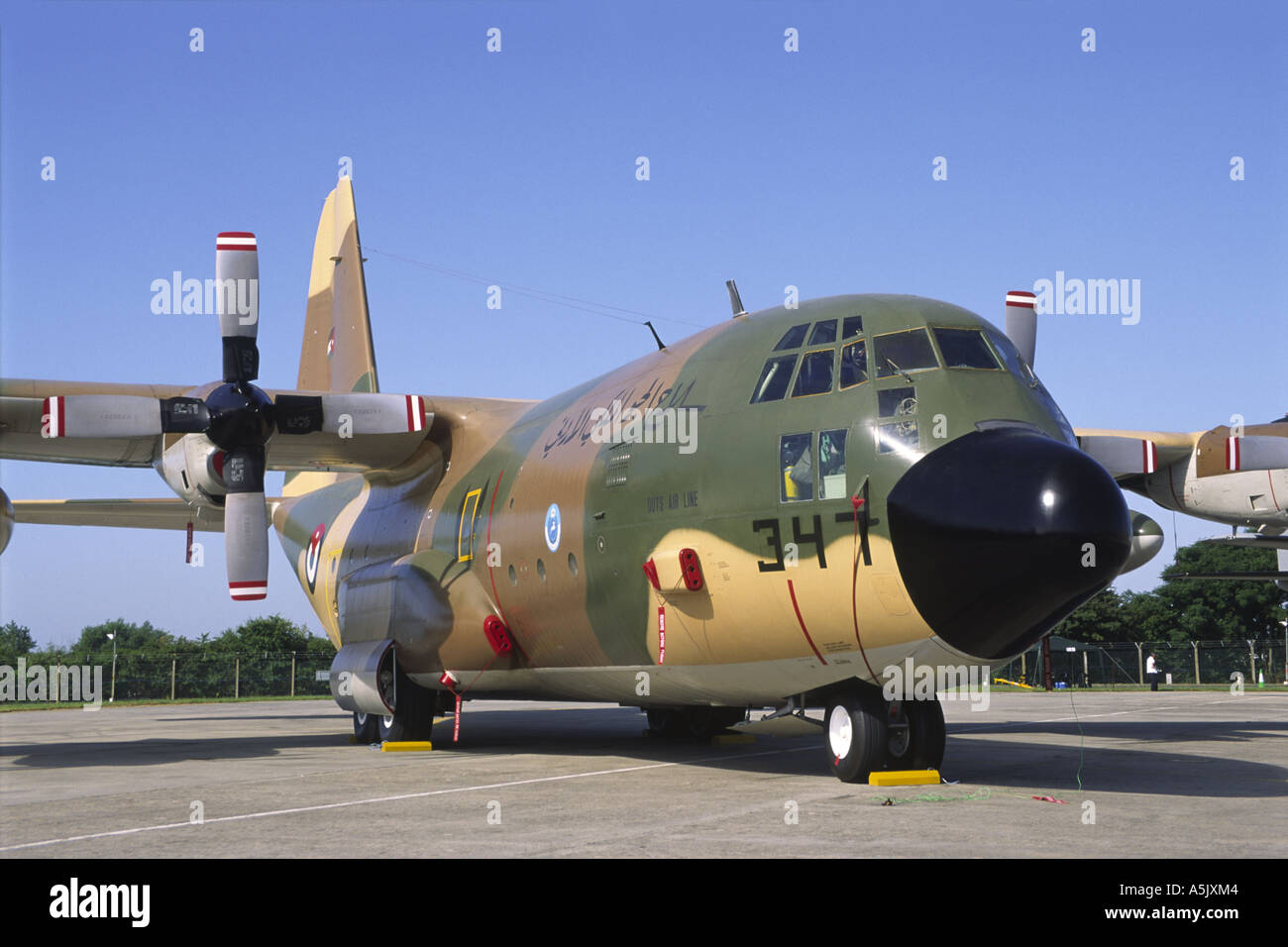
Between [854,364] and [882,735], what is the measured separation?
305 cm

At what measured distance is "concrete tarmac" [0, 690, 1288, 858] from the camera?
7.23m

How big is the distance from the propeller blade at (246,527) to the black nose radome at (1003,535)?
8.22m

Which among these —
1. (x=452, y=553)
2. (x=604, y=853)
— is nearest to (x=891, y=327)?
(x=604, y=853)

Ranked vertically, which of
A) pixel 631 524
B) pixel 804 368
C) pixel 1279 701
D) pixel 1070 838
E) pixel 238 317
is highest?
pixel 238 317

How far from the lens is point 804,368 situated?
10.1 metres

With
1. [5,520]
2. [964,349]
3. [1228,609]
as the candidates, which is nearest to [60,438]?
[5,520]

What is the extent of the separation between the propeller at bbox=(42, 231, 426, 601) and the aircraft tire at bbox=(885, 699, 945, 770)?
7.71 m

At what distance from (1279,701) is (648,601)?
23.8 meters

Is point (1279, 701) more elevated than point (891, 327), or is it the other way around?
point (891, 327)

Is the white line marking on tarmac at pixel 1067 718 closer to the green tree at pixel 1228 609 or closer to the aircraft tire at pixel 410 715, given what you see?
the aircraft tire at pixel 410 715

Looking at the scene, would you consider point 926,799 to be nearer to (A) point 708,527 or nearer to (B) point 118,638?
(A) point 708,527

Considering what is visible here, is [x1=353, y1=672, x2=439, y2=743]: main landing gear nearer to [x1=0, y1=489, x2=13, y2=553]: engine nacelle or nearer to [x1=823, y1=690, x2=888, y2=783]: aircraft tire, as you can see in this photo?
[x1=0, y1=489, x2=13, y2=553]: engine nacelle
